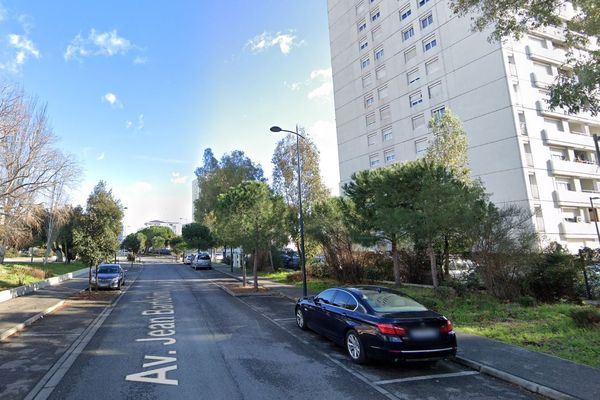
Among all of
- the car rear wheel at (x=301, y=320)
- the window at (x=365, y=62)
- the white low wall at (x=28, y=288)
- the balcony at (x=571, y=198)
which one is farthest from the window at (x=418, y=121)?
the white low wall at (x=28, y=288)

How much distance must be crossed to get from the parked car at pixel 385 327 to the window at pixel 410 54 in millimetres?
37063

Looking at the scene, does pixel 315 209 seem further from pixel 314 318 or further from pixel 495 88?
pixel 495 88

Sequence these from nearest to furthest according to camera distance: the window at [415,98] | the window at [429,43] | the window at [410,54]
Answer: the window at [429,43]
the window at [415,98]
the window at [410,54]

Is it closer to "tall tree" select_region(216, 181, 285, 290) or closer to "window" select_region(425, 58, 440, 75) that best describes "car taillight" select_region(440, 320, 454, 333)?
"tall tree" select_region(216, 181, 285, 290)

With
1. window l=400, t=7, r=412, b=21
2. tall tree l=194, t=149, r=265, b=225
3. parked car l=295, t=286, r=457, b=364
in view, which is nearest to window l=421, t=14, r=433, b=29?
window l=400, t=7, r=412, b=21

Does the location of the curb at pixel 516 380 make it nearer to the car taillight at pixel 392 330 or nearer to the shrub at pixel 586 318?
the car taillight at pixel 392 330

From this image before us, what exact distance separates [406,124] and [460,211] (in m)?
29.2

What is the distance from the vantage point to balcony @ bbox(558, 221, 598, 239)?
107ft

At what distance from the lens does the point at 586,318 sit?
29.7 ft

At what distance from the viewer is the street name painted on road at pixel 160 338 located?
638cm

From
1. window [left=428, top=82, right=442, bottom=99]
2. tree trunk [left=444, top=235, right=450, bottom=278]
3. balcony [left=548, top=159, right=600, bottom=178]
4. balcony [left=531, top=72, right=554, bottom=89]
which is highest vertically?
window [left=428, top=82, right=442, bottom=99]

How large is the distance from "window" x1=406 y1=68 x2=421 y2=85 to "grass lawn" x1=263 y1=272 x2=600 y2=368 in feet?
101

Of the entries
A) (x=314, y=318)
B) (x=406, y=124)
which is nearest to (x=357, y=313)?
(x=314, y=318)

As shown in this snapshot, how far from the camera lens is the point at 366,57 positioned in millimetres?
47125
